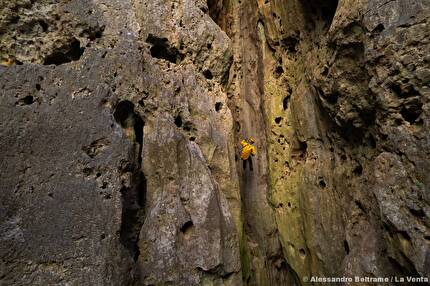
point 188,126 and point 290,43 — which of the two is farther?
point 290,43

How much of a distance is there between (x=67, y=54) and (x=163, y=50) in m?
1.58

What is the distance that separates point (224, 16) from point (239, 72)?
63.3 inches

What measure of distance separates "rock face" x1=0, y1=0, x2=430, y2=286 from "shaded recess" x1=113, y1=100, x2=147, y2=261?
0.09 ft

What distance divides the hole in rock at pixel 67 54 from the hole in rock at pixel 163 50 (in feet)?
3.76

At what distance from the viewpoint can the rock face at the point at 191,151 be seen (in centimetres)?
399

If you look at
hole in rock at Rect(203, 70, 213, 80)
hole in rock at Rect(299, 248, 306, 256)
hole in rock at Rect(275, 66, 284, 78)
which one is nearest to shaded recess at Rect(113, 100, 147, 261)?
hole in rock at Rect(203, 70, 213, 80)

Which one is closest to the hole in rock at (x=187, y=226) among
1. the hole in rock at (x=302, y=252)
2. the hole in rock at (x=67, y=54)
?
the hole in rock at (x=302, y=252)

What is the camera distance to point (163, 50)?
221 inches

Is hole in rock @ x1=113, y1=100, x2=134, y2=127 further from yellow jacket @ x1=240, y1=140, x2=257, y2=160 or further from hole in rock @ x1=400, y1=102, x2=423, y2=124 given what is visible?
hole in rock @ x1=400, y1=102, x2=423, y2=124

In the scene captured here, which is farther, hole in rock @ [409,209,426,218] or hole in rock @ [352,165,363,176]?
hole in rock @ [352,165,363,176]

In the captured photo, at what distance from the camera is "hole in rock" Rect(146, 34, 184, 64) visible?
5.45 m

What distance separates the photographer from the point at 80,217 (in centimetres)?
408

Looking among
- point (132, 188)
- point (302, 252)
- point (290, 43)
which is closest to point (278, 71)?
point (290, 43)

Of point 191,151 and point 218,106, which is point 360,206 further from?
point 218,106
